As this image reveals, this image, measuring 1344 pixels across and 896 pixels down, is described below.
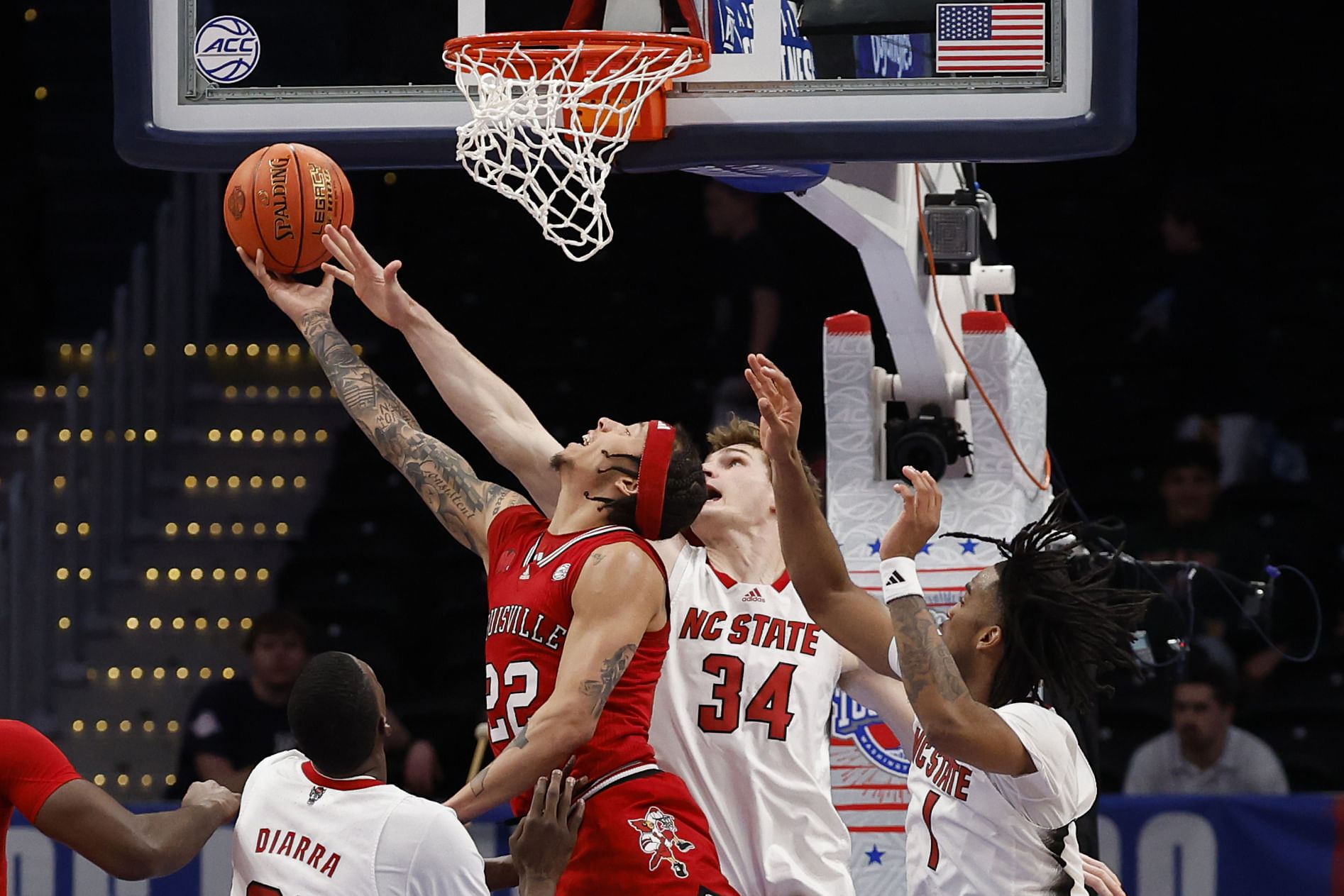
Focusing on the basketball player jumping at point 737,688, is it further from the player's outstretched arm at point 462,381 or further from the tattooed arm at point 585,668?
the tattooed arm at point 585,668

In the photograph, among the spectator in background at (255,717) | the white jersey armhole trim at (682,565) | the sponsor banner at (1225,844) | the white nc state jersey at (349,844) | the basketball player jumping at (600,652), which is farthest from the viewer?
the spectator in background at (255,717)

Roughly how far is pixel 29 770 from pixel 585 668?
1.17 metres

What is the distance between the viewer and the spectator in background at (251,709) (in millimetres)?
8383

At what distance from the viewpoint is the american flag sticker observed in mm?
4719

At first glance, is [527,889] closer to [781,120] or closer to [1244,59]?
[781,120]

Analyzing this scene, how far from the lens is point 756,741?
4.92m

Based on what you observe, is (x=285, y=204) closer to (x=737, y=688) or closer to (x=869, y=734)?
(x=737, y=688)

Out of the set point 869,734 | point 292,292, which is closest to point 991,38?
point 292,292

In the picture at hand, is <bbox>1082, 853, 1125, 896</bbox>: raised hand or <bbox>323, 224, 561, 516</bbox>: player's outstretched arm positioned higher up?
<bbox>323, 224, 561, 516</bbox>: player's outstretched arm

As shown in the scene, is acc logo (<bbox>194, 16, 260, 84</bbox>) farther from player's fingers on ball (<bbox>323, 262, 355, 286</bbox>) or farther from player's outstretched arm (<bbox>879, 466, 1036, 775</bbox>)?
player's outstretched arm (<bbox>879, 466, 1036, 775</bbox>)

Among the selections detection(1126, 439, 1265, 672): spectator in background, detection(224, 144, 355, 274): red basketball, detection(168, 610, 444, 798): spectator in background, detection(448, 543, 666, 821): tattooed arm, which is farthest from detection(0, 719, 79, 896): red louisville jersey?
detection(1126, 439, 1265, 672): spectator in background

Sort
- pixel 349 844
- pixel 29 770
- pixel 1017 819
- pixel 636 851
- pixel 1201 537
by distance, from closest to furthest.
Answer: pixel 349 844
pixel 29 770
pixel 1017 819
pixel 636 851
pixel 1201 537

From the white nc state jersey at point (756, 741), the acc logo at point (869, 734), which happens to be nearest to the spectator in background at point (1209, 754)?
the acc logo at point (869, 734)

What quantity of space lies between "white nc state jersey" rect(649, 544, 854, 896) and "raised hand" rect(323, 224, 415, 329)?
1.09m
